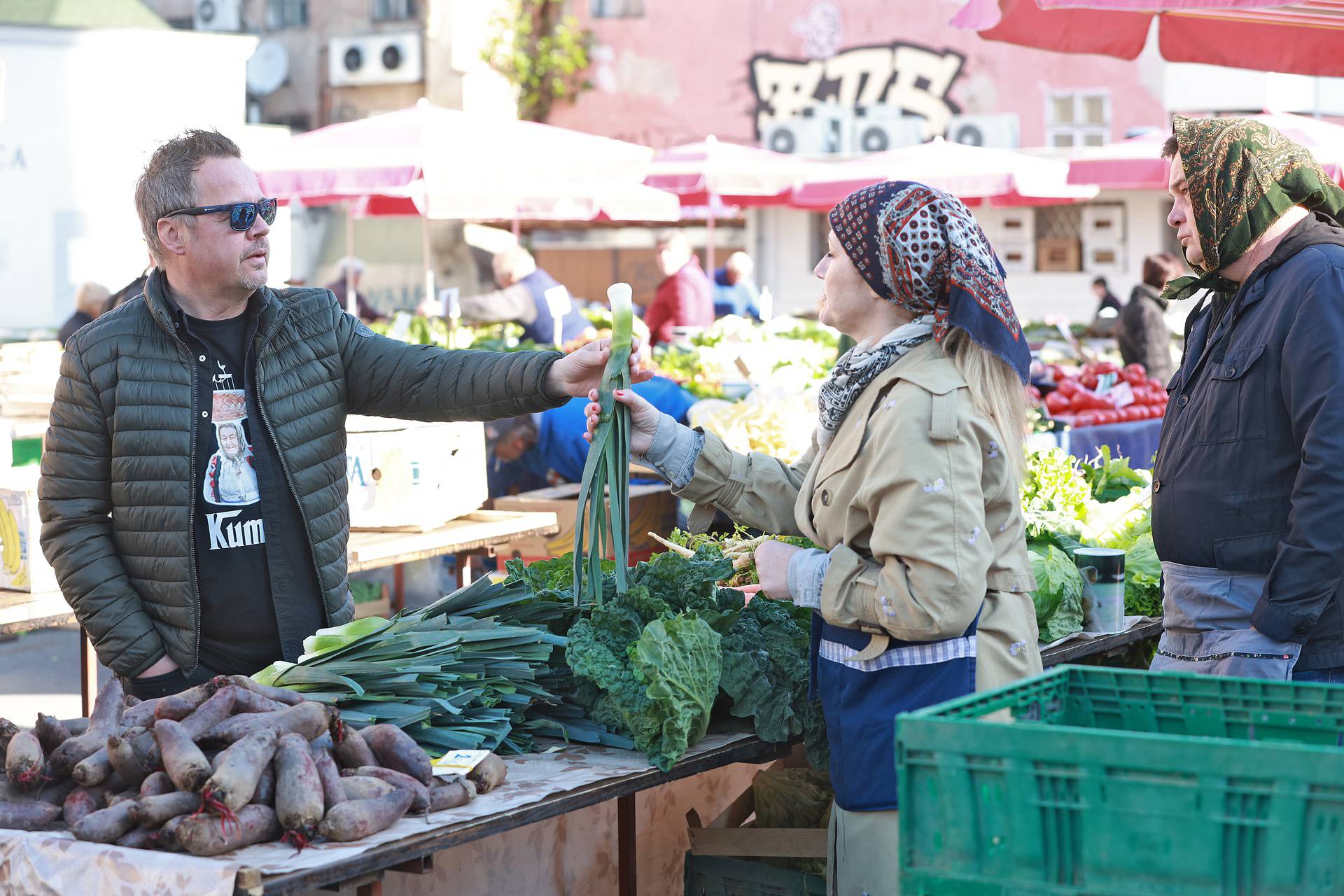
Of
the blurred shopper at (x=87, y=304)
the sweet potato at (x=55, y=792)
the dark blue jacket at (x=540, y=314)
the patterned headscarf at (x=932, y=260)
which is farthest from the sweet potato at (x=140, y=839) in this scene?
the blurred shopper at (x=87, y=304)

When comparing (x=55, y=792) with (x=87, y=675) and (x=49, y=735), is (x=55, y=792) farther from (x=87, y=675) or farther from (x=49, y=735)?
(x=87, y=675)

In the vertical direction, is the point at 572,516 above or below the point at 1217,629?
below

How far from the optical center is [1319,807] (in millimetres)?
1676

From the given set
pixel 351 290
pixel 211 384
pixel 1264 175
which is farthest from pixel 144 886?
pixel 351 290

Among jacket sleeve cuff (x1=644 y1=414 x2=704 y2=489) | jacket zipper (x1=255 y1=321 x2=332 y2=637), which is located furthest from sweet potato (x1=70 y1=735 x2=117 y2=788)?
jacket sleeve cuff (x1=644 y1=414 x2=704 y2=489)

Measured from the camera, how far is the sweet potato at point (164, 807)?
2.27m

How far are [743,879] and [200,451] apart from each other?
160cm

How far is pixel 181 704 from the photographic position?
2486 mm

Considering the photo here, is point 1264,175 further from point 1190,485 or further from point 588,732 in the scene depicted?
point 588,732

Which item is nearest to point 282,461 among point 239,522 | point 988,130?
point 239,522

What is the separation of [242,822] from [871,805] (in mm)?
1143

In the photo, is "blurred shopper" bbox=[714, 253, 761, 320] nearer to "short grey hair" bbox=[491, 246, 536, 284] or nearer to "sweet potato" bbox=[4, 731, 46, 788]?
"short grey hair" bbox=[491, 246, 536, 284]

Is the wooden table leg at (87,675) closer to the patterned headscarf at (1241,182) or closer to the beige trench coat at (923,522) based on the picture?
the beige trench coat at (923,522)

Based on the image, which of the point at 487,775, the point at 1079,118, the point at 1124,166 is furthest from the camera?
the point at 1079,118
